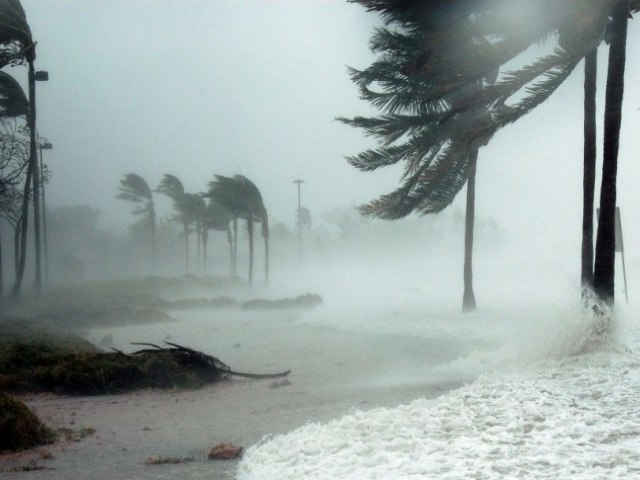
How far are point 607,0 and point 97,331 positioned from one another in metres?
16.2

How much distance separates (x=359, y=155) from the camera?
1379cm

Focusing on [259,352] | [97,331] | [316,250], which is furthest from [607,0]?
[316,250]

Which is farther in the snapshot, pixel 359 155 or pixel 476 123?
pixel 359 155

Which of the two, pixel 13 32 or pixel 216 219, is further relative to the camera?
pixel 216 219

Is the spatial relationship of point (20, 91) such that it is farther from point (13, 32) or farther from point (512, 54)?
point (512, 54)

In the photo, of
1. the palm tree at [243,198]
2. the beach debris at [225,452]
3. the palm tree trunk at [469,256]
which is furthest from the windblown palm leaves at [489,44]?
the palm tree at [243,198]

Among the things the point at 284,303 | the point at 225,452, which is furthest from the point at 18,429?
the point at 284,303

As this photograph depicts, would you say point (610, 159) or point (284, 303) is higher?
point (610, 159)

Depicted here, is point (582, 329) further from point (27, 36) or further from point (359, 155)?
point (27, 36)

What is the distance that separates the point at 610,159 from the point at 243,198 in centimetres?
3038

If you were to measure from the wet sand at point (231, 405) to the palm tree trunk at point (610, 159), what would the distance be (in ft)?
8.99

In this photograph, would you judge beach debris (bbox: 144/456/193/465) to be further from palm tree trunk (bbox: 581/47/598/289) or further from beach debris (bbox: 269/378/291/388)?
palm tree trunk (bbox: 581/47/598/289)

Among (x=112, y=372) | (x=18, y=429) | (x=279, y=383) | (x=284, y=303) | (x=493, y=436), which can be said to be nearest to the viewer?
(x=493, y=436)

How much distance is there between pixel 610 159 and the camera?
898 centimetres
